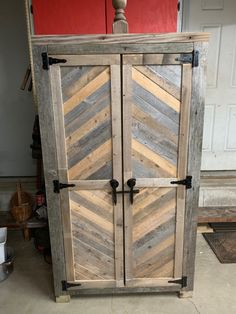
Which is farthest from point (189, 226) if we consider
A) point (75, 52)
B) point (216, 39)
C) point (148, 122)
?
point (216, 39)

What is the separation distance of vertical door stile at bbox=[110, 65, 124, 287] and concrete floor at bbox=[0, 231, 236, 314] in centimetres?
20

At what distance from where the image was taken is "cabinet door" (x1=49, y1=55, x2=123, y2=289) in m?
1.67

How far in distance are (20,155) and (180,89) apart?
2102mm

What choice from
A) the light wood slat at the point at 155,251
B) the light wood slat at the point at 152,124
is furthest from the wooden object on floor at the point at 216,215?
the light wood slat at the point at 152,124

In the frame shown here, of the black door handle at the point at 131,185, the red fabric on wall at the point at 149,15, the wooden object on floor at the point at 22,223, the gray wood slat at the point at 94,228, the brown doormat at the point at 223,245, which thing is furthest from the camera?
the wooden object on floor at the point at 22,223

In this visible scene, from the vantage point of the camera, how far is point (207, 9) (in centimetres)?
275

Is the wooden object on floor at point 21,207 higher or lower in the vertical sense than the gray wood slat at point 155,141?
lower

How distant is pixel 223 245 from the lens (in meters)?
2.76

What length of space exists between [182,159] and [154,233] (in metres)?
0.55

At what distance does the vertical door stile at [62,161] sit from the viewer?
1.68 meters

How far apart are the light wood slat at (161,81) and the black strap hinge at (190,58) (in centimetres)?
14

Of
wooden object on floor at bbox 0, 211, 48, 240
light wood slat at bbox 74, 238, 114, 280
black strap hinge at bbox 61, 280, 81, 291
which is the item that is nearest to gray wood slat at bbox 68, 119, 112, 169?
light wood slat at bbox 74, 238, 114, 280

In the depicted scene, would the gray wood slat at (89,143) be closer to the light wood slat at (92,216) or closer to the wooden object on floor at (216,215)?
the light wood slat at (92,216)

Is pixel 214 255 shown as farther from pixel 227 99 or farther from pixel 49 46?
pixel 49 46
